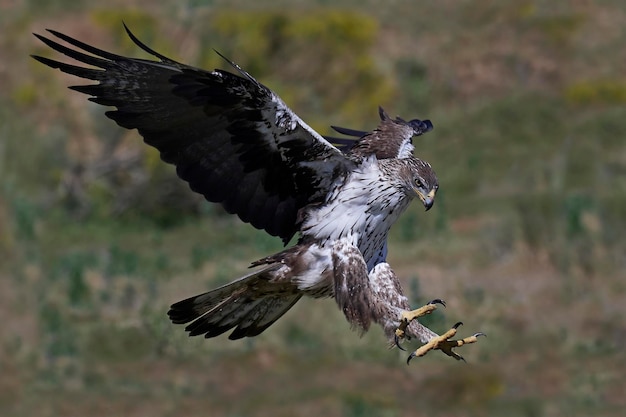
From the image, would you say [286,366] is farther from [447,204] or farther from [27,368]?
[447,204]

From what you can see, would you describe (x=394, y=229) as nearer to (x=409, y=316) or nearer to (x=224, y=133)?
(x=224, y=133)

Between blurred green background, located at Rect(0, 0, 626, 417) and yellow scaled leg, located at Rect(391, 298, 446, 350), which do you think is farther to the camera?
blurred green background, located at Rect(0, 0, 626, 417)

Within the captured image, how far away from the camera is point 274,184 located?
9086 millimetres

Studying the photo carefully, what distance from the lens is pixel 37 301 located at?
59.3 ft

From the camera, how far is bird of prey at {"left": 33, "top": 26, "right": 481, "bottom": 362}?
27.9 feet

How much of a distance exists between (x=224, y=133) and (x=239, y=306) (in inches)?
47.4

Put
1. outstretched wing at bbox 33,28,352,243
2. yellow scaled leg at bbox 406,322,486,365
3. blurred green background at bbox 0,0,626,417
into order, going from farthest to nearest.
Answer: blurred green background at bbox 0,0,626,417 < yellow scaled leg at bbox 406,322,486,365 < outstretched wing at bbox 33,28,352,243

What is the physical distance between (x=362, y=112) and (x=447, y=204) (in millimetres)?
3906

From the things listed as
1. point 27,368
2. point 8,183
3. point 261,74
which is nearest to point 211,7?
point 261,74

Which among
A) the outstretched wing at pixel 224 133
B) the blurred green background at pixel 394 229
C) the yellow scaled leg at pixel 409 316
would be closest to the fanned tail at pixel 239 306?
the outstretched wing at pixel 224 133

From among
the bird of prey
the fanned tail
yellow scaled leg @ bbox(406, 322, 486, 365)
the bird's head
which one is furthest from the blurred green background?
the bird's head

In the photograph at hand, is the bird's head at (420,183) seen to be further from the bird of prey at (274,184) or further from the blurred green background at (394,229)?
the blurred green background at (394,229)

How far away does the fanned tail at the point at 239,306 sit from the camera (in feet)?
29.0

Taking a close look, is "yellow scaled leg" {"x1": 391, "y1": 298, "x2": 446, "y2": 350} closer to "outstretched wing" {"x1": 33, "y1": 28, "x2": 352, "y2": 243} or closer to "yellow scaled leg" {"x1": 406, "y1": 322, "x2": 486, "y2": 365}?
"yellow scaled leg" {"x1": 406, "y1": 322, "x2": 486, "y2": 365}
